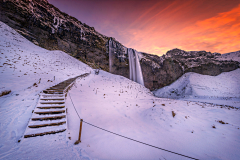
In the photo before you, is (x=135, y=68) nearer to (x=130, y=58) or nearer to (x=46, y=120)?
(x=130, y=58)

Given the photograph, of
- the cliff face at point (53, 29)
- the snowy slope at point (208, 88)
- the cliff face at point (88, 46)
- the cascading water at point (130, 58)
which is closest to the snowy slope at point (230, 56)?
the cliff face at point (88, 46)

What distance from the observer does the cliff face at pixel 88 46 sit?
16652 mm

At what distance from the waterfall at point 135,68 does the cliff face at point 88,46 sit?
1448 mm

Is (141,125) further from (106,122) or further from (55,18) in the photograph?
(55,18)

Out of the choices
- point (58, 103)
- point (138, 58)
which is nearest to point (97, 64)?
point (138, 58)

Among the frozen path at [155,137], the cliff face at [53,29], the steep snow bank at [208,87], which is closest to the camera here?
the frozen path at [155,137]

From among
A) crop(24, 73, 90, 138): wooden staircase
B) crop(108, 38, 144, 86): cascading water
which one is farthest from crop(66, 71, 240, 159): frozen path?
crop(108, 38, 144, 86): cascading water

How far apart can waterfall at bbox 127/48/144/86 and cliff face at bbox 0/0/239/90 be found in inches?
57.0

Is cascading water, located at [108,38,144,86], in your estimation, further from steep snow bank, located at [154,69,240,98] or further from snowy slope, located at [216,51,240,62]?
snowy slope, located at [216,51,240,62]

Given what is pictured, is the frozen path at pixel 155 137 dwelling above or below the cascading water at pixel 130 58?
below

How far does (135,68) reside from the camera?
29234mm

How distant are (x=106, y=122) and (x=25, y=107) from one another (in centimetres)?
407

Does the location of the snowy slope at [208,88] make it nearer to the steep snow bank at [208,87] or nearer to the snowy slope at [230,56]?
the steep snow bank at [208,87]

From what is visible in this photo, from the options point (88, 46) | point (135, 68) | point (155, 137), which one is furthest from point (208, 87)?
point (88, 46)
